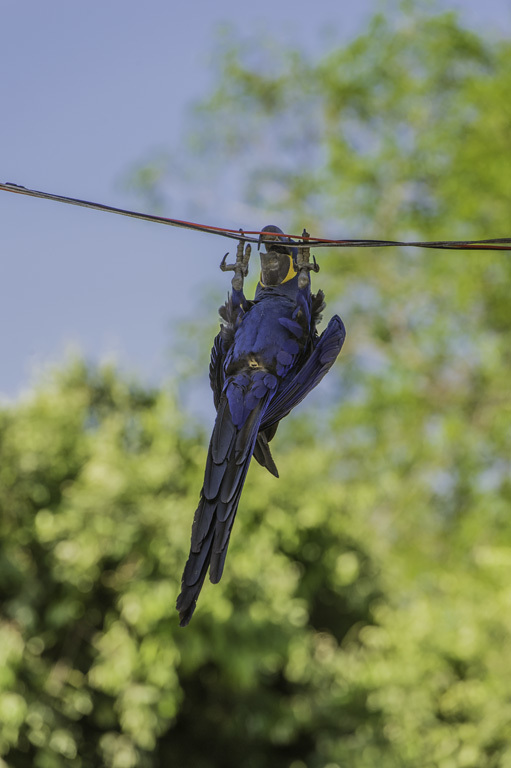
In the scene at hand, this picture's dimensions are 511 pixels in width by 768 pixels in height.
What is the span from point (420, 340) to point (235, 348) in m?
12.5

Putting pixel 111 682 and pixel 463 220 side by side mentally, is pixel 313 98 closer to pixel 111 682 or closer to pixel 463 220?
pixel 463 220

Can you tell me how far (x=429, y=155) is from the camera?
15688 mm

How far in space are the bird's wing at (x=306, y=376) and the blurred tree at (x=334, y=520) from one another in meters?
6.41

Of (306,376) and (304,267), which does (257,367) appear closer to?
(306,376)

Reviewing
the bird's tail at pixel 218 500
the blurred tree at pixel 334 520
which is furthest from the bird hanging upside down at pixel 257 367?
the blurred tree at pixel 334 520

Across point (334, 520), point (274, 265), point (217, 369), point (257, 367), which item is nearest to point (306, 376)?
point (257, 367)

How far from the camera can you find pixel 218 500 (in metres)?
2.31

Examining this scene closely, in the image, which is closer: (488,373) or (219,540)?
(219,540)

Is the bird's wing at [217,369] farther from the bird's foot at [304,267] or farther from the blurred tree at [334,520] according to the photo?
the blurred tree at [334,520]

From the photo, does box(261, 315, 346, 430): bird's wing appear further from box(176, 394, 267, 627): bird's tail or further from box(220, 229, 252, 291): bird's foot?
box(220, 229, 252, 291): bird's foot

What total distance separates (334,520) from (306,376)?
907cm

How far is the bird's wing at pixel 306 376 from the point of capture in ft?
8.69

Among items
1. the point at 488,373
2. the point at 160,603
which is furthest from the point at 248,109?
the point at 160,603

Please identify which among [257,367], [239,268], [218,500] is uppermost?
[239,268]
